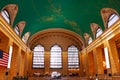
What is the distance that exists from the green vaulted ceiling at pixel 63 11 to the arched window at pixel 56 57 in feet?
25.0

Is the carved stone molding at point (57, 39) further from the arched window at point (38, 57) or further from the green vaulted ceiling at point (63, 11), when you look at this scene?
the green vaulted ceiling at point (63, 11)

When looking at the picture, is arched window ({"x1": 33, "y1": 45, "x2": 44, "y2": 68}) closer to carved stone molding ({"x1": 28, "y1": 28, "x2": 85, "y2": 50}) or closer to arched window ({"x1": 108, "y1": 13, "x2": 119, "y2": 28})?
carved stone molding ({"x1": 28, "y1": 28, "x2": 85, "y2": 50})

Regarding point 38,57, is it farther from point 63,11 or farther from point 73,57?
point 63,11

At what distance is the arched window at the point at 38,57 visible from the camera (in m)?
25.2

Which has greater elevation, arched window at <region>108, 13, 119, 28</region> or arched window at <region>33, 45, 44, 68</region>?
arched window at <region>108, 13, 119, 28</region>

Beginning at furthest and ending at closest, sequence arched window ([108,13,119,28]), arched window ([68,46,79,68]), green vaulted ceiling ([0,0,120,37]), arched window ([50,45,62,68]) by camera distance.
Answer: arched window ([68,46,79,68]), arched window ([50,45,62,68]), arched window ([108,13,119,28]), green vaulted ceiling ([0,0,120,37])

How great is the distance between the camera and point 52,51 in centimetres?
2619

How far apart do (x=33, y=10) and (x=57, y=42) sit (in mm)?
11974

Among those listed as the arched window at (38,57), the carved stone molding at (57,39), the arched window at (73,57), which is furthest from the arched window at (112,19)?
the arched window at (38,57)

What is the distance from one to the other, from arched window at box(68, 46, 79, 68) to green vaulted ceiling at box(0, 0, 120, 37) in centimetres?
739

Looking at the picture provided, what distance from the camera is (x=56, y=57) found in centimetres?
2592

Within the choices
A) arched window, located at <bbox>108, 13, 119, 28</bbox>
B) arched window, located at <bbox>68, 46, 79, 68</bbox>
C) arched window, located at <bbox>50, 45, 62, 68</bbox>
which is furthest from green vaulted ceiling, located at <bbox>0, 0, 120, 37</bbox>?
arched window, located at <bbox>50, 45, 62, 68</bbox>

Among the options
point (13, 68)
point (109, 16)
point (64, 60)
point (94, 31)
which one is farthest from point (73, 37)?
point (13, 68)

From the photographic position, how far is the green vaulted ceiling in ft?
44.3
